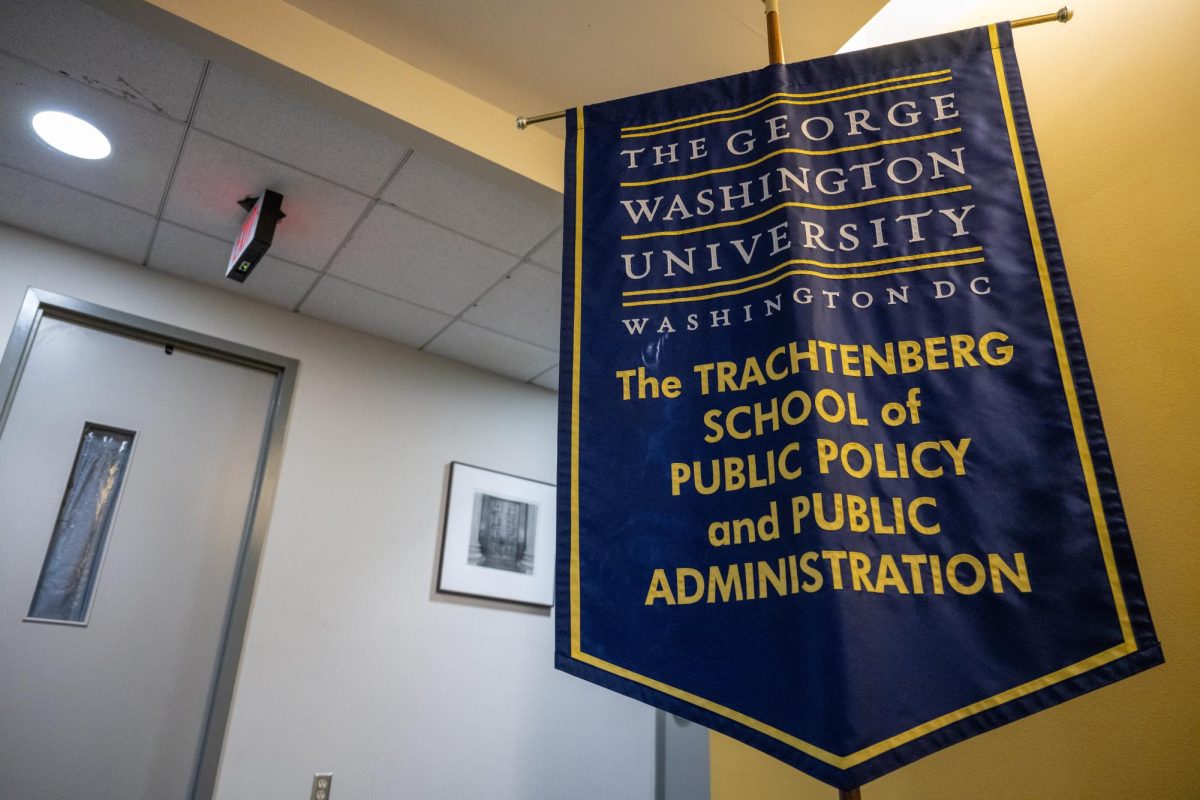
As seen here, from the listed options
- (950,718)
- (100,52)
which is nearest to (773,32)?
(950,718)

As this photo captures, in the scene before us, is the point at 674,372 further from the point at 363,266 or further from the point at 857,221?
the point at 363,266

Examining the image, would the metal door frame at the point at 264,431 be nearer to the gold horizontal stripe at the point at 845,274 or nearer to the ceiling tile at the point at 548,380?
the ceiling tile at the point at 548,380

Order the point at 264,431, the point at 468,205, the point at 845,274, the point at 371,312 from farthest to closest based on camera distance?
the point at 371,312 < the point at 264,431 < the point at 468,205 < the point at 845,274

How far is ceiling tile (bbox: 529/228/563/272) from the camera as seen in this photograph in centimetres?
293

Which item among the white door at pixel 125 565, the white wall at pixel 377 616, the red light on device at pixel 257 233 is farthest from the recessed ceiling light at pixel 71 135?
the white door at pixel 125 565

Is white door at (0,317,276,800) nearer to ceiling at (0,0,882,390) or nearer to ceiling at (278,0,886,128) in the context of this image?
ceiling at (0,0,882,390)

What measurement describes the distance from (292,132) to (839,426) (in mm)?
2166

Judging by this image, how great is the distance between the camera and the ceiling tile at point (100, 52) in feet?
6.77

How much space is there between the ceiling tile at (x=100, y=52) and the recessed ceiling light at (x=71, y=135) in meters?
0.22

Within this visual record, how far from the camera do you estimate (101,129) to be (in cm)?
247

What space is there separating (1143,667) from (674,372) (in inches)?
28.2

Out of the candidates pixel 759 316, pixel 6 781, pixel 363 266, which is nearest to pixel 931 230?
pixel 759 316

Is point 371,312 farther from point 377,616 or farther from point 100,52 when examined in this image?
point 100,52

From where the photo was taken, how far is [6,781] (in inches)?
99.8
